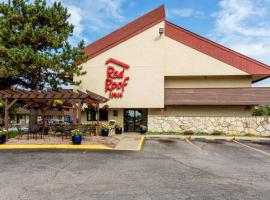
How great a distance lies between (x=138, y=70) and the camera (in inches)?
975

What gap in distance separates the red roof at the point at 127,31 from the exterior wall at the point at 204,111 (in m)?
7.12

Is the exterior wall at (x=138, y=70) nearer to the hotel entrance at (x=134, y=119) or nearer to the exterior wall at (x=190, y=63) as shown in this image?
the exterior wall at (x=190, y=63)

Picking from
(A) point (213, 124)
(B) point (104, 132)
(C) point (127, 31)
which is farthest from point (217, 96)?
(B) point (104, 132)

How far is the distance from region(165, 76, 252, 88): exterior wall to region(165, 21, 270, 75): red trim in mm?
1356

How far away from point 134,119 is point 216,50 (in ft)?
32.2

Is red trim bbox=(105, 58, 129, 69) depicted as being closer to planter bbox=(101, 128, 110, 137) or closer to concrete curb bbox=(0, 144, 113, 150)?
planter bbox=(101, 128, 110, 137)

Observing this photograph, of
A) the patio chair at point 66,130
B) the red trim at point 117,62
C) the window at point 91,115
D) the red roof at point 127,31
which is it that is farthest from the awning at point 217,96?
the patio chair at point 66,130

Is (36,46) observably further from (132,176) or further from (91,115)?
(132,176)

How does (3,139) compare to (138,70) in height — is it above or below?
below

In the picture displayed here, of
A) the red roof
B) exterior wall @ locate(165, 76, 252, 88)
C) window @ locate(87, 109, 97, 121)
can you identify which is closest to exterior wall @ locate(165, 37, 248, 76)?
exterior wall @ locate(165, 76, 252, 88)

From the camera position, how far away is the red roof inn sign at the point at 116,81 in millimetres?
24953

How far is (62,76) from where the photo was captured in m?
22.4

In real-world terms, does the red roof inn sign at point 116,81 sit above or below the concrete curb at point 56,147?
above

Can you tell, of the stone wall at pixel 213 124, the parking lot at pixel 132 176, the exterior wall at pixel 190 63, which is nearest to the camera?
the parking lot at pixel 132 176
